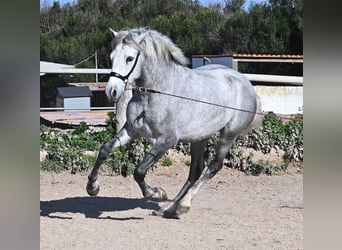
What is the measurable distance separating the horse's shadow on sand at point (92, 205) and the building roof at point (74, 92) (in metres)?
0.58

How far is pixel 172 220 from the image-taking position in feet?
11.4

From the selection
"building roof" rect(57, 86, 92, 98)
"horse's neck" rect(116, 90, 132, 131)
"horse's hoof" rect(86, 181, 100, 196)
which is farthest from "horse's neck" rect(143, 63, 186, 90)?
"horse's hoof" rect(86, 181, 100, 196)

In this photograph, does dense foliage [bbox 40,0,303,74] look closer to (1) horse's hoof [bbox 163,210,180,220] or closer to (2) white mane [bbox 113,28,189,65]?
(2) white mane [bbox 113,28,189,65]

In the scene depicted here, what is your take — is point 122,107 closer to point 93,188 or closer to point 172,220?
point 93,188

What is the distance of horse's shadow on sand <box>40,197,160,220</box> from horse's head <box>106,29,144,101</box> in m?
0.60

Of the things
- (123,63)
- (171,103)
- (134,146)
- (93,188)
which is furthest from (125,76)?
(93,188)

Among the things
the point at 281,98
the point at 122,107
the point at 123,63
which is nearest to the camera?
the point at 123,63

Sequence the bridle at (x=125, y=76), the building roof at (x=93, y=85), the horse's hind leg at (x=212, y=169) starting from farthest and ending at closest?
1. the horse's hind leg at (x=212, y=169)
2. the building roof at (x=93, y=85)
3. the bridle at (x=125, y=76)

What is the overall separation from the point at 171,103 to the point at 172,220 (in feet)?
2.15

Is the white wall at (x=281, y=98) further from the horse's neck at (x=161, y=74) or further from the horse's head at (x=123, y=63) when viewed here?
the horse's head at (x=123, y=63)

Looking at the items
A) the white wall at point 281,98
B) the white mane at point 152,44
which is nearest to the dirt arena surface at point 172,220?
the white wall at point 281,98

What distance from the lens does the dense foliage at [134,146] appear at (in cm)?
350

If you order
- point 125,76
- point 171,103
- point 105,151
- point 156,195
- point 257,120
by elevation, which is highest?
point 125,76
